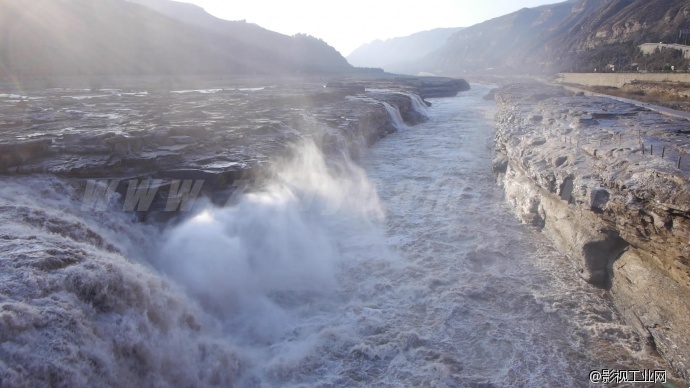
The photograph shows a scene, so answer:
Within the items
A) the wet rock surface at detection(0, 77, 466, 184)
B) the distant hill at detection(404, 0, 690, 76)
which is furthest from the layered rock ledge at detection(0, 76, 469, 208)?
the distant hill at detection(404, 0, 690, 76)

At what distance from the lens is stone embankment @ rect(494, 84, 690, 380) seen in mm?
5836

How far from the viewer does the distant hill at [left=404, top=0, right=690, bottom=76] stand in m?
53.1

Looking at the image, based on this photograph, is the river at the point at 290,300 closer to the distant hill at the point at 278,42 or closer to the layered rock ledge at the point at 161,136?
the layered rock ledge at the point at 161,136

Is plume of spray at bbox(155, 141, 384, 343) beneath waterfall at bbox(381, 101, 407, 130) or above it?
beneath

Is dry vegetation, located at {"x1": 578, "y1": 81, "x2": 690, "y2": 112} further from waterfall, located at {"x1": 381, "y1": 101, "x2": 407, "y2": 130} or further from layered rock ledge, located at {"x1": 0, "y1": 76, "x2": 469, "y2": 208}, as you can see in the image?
layered rock ledge, located at {"x1": 0, "y1": 76, "x2": 469, "y2": 208}

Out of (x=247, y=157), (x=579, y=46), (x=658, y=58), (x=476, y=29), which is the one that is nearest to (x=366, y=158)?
(x=247, y=157)

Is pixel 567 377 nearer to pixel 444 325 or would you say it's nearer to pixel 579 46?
pixel 444 325

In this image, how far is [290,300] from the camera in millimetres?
7414

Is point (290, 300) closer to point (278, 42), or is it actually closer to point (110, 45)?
point (110, 45)

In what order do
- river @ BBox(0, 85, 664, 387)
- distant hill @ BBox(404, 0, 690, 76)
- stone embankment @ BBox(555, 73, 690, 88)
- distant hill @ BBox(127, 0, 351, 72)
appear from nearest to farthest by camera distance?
river @ BBox(0, 85, 664, 387) < stone embankment @ BBox(555, 73, 690, 88) < distant hill @ BBox(404, 0, 690, 76) < distant hill @ BBox(127, 0, 351, 72)

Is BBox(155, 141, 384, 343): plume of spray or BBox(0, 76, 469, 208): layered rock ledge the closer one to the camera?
BBox(155, 141, 384, 343): plume of spray

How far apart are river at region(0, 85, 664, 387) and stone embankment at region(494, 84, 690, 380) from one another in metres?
0.39

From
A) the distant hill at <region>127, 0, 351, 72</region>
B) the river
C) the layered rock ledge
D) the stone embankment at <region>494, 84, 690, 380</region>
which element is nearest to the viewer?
the river

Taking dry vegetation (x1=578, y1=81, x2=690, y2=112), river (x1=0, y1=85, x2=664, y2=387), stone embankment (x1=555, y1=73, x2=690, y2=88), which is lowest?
river (x1=0, y1=85, x2=664, y2=387)
